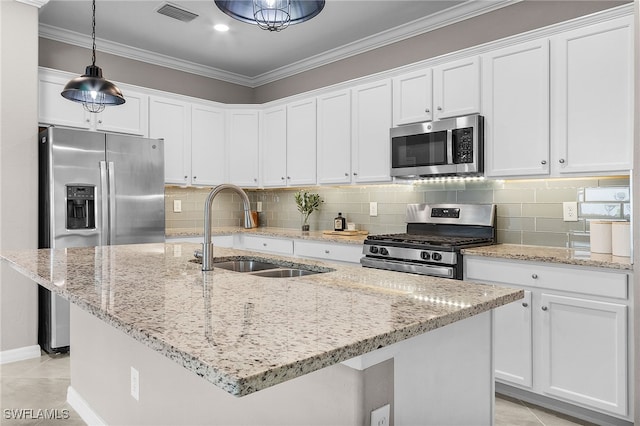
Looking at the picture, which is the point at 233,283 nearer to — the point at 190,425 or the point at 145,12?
the point at 190,425

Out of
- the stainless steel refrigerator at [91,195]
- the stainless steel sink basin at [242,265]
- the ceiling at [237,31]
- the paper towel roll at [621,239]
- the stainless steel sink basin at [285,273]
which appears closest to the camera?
the stainless steel sink basin at [285,273]

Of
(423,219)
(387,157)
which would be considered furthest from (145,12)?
(423,219)

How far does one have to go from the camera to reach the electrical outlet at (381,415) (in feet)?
3.55

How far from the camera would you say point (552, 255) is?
2.56m

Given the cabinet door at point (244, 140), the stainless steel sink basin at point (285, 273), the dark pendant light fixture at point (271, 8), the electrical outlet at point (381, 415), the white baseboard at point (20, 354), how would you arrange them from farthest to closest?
the cabinet door at point (244, 140), the white baseboard at point (20, 354), the stainless steel sink basin at point (285, 273), the dark pendant light fixture at point (271, 8), the electrical outlet at point (381, 415)

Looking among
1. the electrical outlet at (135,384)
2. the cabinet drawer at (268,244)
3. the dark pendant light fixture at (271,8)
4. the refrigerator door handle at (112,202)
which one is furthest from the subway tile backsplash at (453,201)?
the electrical outlet at (135,384)

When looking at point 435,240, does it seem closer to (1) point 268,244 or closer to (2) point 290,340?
(1) point 268,244

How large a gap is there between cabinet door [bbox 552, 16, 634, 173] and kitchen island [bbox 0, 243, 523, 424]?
164 cm

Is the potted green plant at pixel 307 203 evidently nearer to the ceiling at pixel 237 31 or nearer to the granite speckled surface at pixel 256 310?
the ceiling at pixel 237 31

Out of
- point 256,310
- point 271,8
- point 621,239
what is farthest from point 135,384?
point 621,239

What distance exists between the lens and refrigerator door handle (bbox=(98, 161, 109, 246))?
3611mm

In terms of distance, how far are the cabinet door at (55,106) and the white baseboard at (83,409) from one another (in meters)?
2.24

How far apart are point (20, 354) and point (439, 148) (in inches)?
137

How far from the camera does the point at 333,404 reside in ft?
3.60
